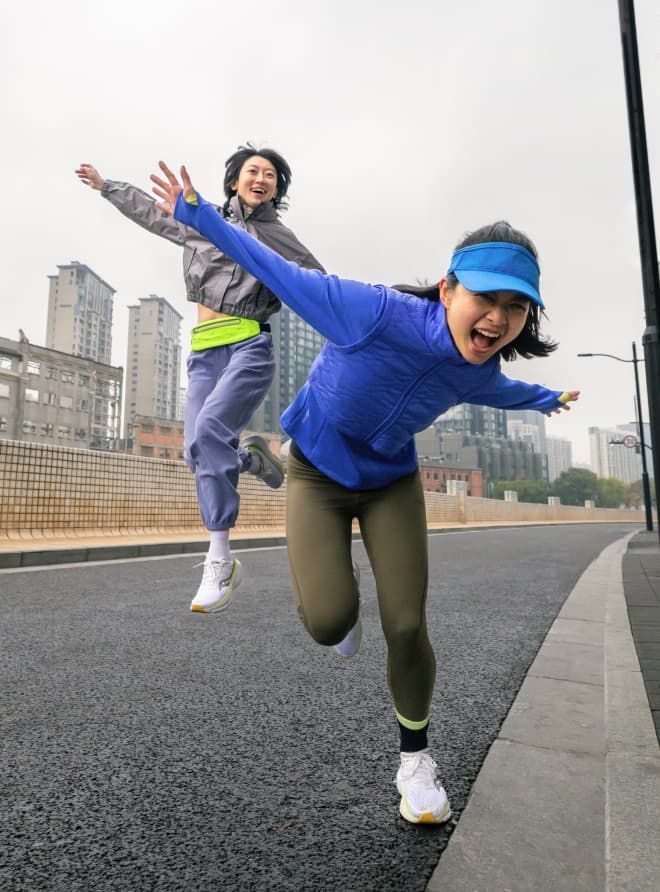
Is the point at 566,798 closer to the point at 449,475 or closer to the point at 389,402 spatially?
the point at 389,402

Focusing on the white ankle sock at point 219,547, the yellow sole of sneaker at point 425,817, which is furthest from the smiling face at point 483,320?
the yellow sole of sneaker at point 425,817

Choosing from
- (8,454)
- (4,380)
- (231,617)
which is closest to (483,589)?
(231,617)

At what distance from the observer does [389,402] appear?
2.24 metres

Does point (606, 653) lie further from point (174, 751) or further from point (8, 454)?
point (8, 454)

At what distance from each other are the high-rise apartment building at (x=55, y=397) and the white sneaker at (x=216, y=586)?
73.5 metres

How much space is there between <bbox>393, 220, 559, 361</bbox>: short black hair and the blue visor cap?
0.05m

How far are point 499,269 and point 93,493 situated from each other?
12.1 m

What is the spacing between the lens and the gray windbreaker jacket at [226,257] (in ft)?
8.63

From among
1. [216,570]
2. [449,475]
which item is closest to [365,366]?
[216,570]

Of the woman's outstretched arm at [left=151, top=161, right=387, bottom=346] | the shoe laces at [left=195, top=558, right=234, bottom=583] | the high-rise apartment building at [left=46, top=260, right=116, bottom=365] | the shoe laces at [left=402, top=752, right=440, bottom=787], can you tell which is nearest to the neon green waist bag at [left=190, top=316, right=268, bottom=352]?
the woman's outstretched arm at [left=151, top=161, right=387, bottom=346]

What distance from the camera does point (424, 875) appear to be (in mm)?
1723

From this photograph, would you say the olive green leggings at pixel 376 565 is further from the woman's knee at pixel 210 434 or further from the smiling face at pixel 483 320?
the smiling face at pixel 483 320

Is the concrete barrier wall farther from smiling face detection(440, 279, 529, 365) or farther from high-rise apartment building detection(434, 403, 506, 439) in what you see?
high-rise apartment building detection(434, 403, 506, 439)

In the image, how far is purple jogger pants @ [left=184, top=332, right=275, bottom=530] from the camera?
8.48 feet
